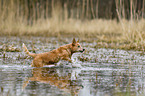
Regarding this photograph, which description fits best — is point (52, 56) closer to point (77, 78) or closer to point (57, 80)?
point (77, 78)

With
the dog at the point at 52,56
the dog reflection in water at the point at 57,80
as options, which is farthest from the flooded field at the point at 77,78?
the dog at the point at 52,56

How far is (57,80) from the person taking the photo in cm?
702

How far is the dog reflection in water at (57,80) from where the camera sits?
6.10 m

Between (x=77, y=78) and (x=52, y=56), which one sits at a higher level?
(x=52, y=56)

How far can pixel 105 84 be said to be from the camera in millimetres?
6586

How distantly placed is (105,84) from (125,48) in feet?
26.4

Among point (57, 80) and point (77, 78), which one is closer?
point (57, 80)

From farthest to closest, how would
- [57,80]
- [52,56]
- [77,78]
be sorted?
1. [52,56]
2. [77,78]
3. [57,80]

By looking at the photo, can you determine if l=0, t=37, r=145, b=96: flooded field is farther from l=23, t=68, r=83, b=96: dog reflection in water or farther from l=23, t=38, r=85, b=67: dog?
l=23, t=38, r=85, b=67: dog

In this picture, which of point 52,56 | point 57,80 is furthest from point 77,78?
point 52,56

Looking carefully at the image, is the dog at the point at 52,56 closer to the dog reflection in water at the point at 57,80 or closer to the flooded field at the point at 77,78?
the flooded field at the point at 77,78

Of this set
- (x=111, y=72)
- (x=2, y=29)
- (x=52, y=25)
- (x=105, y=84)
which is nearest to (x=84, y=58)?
(x=111, y=72)

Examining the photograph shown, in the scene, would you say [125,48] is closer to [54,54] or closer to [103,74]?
[54,54]

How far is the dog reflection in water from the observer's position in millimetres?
6104
